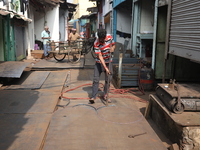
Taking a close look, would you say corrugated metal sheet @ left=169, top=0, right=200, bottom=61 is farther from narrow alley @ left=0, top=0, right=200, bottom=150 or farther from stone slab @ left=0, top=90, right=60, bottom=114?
stone slab @ left=0, top=90, right=60, bottom=114

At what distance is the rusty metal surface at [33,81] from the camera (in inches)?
275

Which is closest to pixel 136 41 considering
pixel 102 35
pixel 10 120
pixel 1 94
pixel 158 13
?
pixel 158 13

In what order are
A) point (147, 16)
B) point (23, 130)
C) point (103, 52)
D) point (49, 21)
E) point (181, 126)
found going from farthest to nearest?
1. point (49, 21)
2. point (147, 16)
3. point (103, 52)
4. point (23, 130)
5. point (181, 126)

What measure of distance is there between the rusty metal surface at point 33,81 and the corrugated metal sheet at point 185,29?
14.2 ft

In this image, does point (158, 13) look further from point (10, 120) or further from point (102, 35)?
point (10, 120)

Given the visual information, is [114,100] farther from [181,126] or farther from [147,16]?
[147,16]

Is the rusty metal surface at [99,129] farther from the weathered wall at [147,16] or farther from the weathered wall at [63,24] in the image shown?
the weathered wall at [63,24]

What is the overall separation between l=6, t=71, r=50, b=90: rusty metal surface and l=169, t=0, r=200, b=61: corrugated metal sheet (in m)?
4.32

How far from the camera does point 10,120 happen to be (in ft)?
14.6

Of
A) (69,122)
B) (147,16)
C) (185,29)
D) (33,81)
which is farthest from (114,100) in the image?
(147,16)

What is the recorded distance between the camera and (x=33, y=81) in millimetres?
7676

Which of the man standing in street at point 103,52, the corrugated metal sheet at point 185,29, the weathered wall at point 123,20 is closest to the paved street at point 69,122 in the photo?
the man standing in street at point 103,52

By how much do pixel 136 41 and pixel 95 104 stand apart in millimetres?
6078

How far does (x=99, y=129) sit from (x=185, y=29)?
9.33 ft
